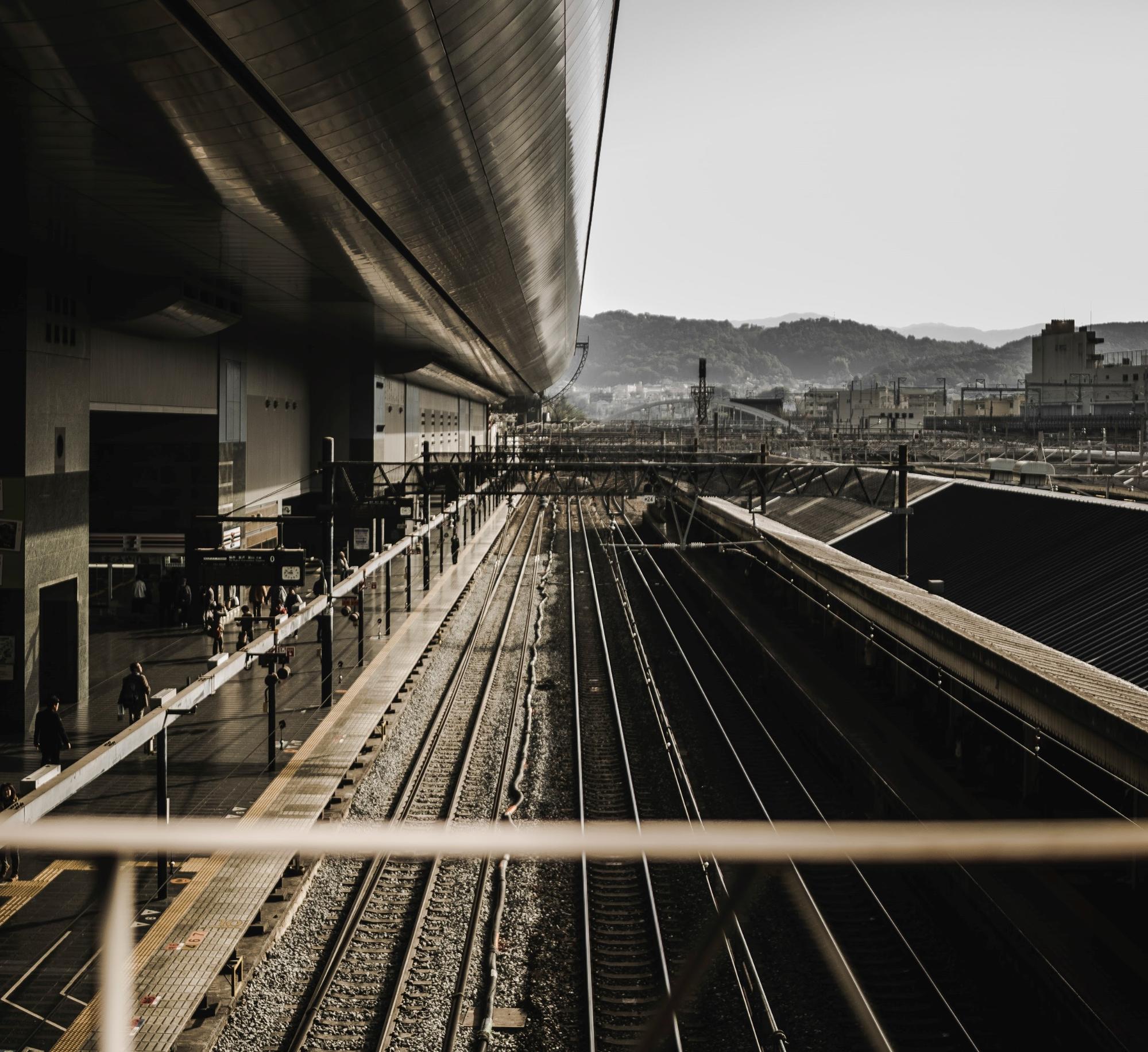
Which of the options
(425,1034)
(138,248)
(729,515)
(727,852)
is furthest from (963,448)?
(727,852)

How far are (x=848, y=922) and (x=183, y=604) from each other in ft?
50.2

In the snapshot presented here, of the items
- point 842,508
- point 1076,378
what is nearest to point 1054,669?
point 842,508

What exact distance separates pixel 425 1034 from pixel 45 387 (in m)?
9.53

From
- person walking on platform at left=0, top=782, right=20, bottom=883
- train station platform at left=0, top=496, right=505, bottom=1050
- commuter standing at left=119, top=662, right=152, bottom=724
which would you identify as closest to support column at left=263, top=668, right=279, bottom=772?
train station platform at left=0, top=496, right=505, bottom=1050

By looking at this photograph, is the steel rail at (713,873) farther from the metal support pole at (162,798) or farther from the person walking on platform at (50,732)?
the person walking on platform at (50,732)

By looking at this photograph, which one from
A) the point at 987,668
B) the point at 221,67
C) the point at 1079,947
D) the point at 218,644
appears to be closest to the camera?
the point at 221,67

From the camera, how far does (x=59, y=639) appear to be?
13820 millimetres

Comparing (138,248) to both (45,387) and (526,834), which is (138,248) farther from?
(526,834)

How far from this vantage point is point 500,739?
1419cm

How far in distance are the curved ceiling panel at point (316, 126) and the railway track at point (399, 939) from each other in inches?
234

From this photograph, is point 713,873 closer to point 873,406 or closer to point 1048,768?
point 1048,768

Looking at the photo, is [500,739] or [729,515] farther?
[729,515]

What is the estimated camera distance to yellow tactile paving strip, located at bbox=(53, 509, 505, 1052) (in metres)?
6.60

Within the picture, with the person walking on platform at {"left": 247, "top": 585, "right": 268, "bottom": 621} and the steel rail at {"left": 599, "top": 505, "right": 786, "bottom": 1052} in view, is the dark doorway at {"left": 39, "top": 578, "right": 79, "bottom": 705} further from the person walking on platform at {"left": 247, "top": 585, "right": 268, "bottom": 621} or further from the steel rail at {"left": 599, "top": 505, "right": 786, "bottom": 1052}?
the steel rail at {"left": 599, "top": 505, "right": 786, "bottom": 1052}
